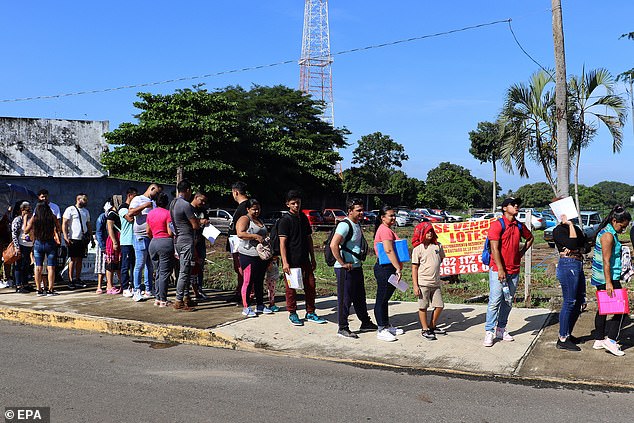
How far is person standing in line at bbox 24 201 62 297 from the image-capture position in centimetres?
1033

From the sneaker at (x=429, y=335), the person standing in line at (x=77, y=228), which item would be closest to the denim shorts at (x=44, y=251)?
the person standing in line at (x=77, y=228)

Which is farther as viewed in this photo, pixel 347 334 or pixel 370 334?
pixel 370 334

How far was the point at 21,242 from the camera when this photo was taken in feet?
35.4

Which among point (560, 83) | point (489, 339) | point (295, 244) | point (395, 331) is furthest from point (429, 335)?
point (560, 83)

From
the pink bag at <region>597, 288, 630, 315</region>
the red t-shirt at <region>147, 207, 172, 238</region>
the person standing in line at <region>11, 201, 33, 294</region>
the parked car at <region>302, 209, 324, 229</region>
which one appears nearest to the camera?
the pink bag at <region>597, 288, 630, 315</region>

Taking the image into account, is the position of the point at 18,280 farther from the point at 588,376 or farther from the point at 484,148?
the point at 484,148

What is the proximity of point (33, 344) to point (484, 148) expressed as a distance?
154 feet

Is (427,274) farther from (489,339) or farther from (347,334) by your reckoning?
(347,334)

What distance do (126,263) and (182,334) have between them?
2.88 meters

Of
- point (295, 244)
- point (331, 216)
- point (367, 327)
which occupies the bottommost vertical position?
A: point (367, 327)

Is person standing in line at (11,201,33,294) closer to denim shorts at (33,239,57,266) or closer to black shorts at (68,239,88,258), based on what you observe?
denim shorts at (33,239,57,266)

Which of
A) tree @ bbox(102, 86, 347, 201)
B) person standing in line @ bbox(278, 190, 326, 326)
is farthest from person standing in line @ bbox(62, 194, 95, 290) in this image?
tree @ bbox(102, 86, 347, 201)

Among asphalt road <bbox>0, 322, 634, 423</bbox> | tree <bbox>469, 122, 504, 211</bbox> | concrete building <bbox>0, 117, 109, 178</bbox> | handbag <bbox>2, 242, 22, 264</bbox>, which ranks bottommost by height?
asphalt road <bbox>0, 322, 634, 423</bbox>

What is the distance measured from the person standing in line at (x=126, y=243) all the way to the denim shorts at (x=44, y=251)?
1.18m
